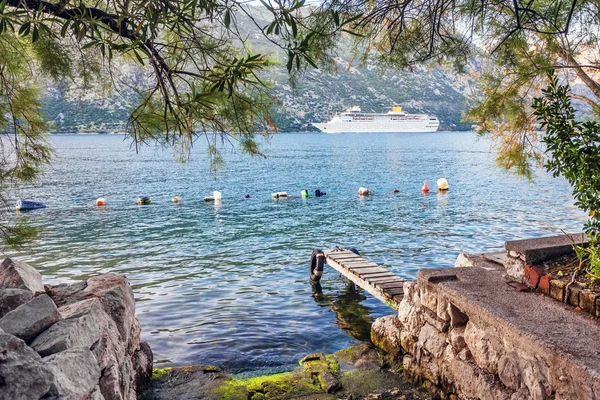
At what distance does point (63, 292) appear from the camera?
5.12 m

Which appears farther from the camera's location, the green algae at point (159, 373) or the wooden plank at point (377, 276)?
the wooden plank at point (377, 276)

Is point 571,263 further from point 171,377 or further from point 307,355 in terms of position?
point 171,377

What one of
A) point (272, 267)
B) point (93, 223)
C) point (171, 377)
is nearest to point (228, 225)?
point (93, 223)

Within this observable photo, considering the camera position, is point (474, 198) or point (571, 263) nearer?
point (571, 263)

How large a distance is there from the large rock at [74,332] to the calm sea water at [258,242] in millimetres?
1383

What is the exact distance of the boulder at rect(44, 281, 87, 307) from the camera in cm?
492

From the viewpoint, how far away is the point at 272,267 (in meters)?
13.5

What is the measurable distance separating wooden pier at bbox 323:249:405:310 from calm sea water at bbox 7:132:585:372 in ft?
2.26

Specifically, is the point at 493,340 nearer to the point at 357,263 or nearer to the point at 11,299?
the point at 11,299

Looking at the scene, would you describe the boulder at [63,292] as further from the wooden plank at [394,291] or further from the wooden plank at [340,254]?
the wooden plank at [340,254]

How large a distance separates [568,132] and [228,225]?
55.0 feet

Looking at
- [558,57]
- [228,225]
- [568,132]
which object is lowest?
[228,225]

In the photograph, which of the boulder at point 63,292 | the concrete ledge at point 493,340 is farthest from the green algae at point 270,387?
the boulder at point 63,292

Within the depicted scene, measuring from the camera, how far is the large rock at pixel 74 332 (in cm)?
343
